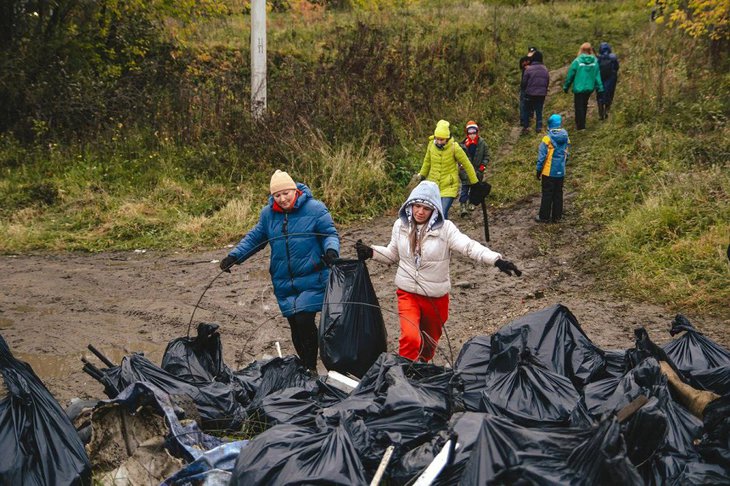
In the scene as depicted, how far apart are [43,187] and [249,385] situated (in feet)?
25.4

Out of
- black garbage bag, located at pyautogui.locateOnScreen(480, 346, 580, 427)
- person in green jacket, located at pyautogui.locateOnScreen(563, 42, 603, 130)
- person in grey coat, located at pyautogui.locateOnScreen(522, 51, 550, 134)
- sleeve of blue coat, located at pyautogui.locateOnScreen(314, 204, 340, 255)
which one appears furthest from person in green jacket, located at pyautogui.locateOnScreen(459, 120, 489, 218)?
black garbage bag, located at pyautogui.locateOnScreen(480, 346, 580, 427)

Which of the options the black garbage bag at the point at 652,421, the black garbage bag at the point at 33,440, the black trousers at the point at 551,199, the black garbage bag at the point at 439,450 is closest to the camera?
the black garbage bag at the point at 652,421

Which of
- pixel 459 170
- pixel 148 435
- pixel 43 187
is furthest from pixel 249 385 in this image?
pixel 43 187

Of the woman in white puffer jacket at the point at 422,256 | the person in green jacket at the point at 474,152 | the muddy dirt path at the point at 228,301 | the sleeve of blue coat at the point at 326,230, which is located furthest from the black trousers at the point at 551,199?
the sleeve of blue coat at the point at 326,230

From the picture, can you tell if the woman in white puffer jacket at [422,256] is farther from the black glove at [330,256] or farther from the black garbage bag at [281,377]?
the black garbage bag at [281,377]

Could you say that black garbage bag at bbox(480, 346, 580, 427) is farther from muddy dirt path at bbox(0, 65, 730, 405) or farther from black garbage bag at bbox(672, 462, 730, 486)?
muddy dirt path at bbox(0, 65, 730, 405)

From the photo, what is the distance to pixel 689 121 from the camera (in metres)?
10.2

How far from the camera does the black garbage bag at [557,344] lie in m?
3.80

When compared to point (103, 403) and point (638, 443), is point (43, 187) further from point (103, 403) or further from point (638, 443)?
point (638, 443)

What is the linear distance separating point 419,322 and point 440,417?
1484 millimetres

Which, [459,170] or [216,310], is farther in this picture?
[459,170]

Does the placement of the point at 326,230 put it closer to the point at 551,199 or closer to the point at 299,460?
the point at 299,460

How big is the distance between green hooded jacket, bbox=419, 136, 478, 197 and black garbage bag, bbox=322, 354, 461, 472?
16.5 ft

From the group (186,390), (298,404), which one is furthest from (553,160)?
(186,390)
